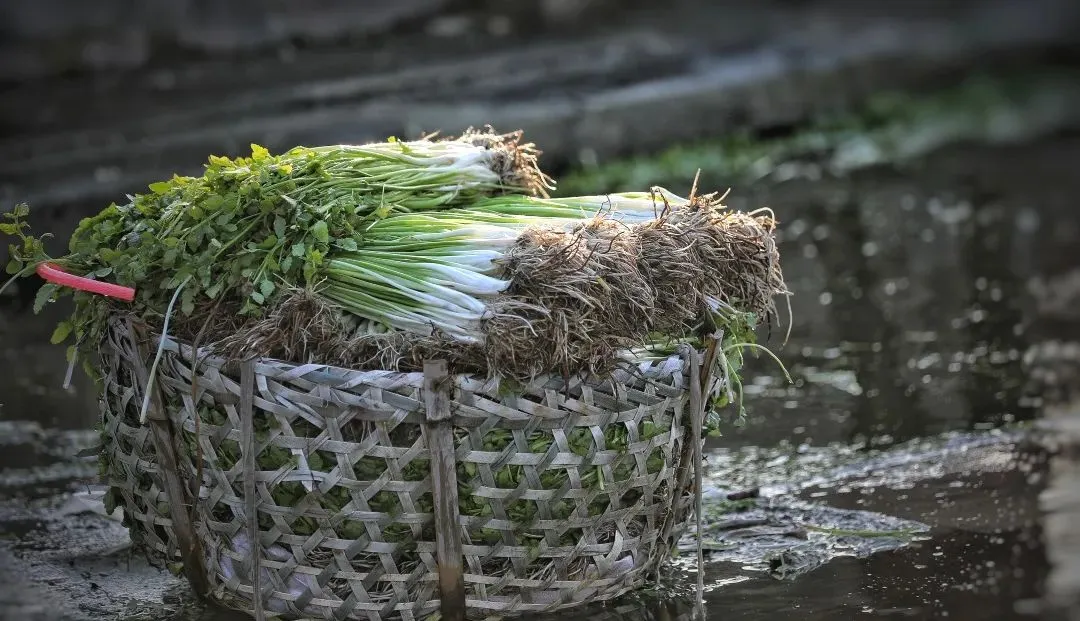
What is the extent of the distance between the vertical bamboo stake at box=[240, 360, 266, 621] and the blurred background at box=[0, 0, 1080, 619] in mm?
590

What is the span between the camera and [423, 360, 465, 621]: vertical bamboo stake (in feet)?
10.4

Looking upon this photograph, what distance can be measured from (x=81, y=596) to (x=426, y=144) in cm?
178

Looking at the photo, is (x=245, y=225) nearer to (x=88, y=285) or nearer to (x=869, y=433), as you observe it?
(x=88, y=285)

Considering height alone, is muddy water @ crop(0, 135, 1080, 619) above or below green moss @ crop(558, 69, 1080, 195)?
below

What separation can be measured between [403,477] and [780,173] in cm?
747

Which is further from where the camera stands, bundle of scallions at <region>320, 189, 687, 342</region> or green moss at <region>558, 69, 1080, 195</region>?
green moss at <region>558, 69, 1080, 195</region>

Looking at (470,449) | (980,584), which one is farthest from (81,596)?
(980,584)

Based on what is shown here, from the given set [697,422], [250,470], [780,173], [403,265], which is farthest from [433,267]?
→ [780,173]

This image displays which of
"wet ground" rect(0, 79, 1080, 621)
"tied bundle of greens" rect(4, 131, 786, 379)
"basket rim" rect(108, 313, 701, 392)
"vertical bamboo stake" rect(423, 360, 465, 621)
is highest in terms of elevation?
"tied bundle of greens" rect(4, 131, 786, 379)

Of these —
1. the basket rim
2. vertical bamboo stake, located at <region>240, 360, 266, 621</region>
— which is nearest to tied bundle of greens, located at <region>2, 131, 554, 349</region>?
the basket rim

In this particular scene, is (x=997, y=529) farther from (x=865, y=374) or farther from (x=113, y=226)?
(x=113, y=226)

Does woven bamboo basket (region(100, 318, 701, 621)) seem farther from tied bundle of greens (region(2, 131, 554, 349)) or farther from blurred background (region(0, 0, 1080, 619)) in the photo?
blurred background (region(0, 0, 1080, 619))

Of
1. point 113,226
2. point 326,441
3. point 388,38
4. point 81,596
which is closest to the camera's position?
point 326,441

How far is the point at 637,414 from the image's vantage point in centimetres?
339
